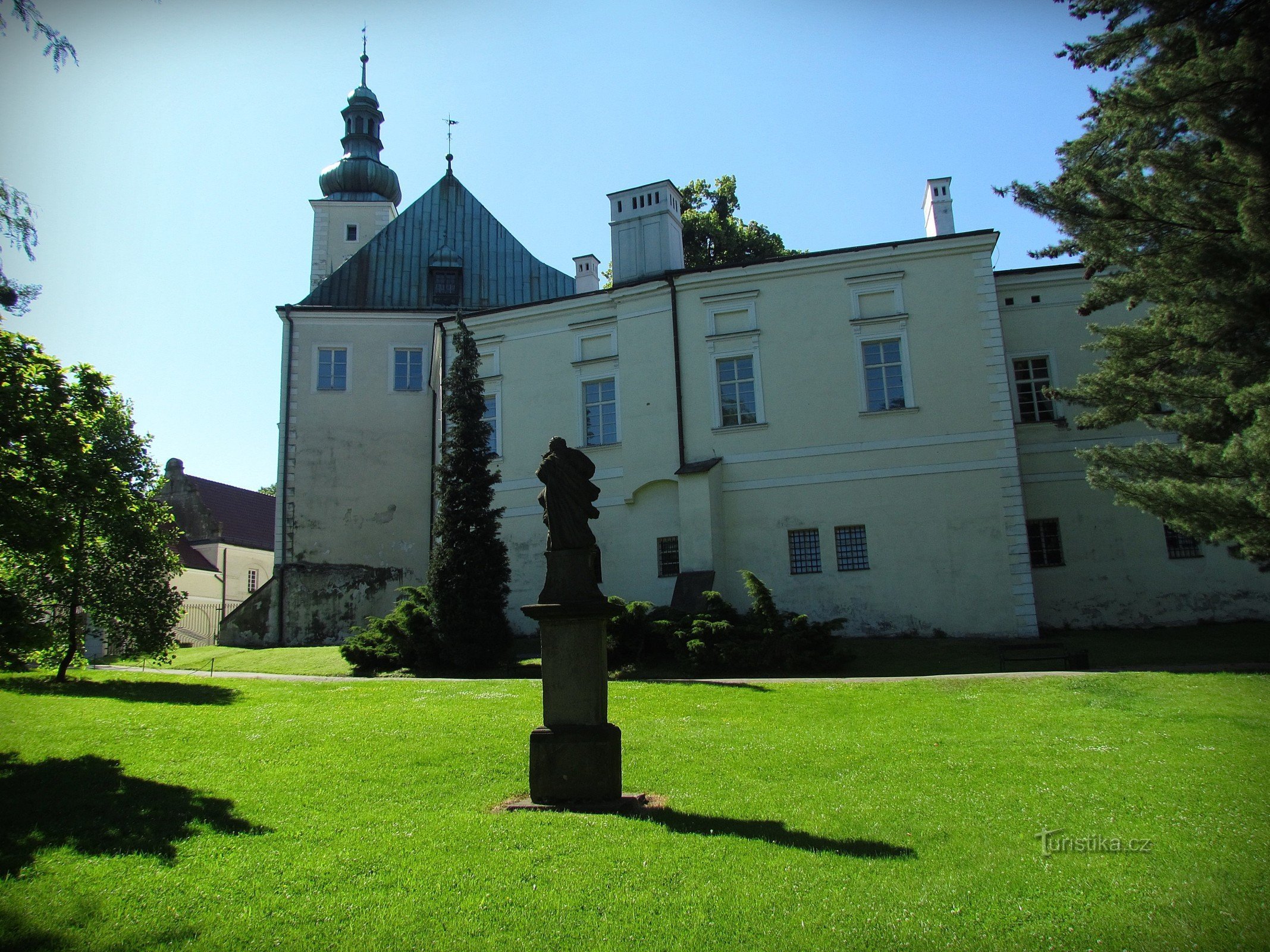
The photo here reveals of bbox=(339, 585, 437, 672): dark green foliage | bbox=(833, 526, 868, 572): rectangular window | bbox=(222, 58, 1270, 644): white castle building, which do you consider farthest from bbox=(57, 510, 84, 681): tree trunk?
bbox=(833, 526, 868, 572): rectangular window

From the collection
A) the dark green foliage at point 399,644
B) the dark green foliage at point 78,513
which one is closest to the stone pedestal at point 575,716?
the dark green foliage at point 78,513

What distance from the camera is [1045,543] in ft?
76.2

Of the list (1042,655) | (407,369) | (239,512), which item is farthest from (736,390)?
(239,512)

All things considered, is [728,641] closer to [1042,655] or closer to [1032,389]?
[1042,655]

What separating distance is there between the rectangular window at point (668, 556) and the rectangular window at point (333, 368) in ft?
A: 45.1

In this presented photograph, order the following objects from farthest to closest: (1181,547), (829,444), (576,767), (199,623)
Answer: (199,623) < (829,444) < (1181,547) < (576,767)

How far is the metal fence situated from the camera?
119ft

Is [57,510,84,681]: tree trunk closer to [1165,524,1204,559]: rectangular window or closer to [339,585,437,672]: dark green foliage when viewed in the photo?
[339,585,437,672]: dark green foliage

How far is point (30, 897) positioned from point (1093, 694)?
12169mm

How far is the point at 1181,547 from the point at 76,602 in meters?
25.0

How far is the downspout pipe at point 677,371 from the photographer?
23.9 metres

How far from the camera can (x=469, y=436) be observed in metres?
20.7

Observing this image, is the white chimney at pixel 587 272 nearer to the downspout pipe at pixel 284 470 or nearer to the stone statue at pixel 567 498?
the downspout pipe at pixel 284 470

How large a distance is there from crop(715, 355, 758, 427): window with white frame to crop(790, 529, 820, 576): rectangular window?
325 centimetres
